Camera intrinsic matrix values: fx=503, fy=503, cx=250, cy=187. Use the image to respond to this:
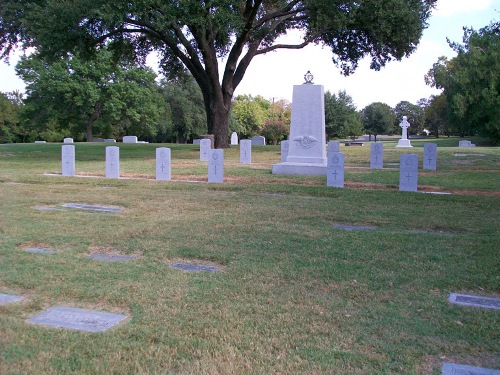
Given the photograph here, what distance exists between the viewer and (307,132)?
1627 cm

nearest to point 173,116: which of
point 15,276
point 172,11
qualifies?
point 172,11

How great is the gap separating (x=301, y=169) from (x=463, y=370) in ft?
42.8

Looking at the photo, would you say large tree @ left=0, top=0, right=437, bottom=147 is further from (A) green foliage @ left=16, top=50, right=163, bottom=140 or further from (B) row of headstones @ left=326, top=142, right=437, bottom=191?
(A) green foliage @ left=16, top=50, right=163, bottom=140

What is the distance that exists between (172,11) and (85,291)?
1737 cm

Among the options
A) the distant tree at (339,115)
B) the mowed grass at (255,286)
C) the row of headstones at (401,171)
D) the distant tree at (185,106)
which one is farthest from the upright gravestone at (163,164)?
the distant tree at (339,115)

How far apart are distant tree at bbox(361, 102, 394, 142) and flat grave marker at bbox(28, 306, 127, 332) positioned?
268ft

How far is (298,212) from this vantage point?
9039 millimetres

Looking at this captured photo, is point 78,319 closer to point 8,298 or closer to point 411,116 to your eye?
point 8,298

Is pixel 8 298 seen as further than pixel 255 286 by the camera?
No

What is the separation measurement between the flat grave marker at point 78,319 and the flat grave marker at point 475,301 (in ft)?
9.53

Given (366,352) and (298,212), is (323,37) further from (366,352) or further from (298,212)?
(366,352)

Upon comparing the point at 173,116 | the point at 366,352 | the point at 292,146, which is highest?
the point at 173,116

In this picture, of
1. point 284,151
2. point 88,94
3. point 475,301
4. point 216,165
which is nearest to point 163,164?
point 216,165

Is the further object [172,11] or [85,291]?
[172,11]
